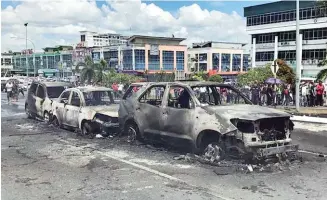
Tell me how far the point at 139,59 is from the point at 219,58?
33586 millimetres

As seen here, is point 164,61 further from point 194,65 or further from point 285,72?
point 285,72

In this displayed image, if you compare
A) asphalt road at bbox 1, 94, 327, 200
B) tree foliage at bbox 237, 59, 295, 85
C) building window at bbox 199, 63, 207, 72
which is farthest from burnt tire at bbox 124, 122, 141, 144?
building window at bbox 199, 63, 207, 72

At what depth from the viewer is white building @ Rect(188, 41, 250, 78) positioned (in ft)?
388

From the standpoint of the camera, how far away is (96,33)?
457 ft

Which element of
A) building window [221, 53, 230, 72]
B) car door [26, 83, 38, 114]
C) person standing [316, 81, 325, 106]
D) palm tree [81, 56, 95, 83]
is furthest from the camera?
building window [221, 53, 230, 72]

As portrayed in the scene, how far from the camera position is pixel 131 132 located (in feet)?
32.4

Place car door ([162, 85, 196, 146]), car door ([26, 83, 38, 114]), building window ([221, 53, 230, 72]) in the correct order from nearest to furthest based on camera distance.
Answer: car door ([162, 85, 196, 146]), car door ([26, 83, 38, 114]), building window ([221, 53, 230, 72])

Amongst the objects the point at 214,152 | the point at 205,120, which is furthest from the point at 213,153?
the point at 205,120

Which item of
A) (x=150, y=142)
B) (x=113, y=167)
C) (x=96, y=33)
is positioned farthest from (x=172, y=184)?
(x=96, y=33)

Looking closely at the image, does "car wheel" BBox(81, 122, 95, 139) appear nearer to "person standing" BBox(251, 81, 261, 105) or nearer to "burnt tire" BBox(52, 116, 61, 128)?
"burnt tire" BBox(52, 116, 61, 128)

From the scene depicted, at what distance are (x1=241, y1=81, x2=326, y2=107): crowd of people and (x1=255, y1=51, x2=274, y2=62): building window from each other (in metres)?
45.8

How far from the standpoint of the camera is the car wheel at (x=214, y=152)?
7.56m

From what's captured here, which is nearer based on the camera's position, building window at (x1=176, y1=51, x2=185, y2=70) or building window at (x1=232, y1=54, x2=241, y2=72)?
building window at (x1=176, y1=51, x2=185, y2=70)

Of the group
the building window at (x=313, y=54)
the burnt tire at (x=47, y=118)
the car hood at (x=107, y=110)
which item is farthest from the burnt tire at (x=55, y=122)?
the building window at (x=313, y=54)
